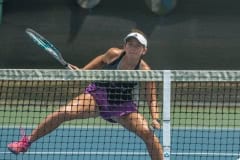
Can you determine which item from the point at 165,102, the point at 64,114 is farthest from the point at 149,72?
the point at 64,114

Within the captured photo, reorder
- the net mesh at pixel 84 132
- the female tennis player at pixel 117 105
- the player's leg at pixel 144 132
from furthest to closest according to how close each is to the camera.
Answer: the female tennis player at pixel 117 105 → the player's leg at pixel 144 132 → the net mesh at pixel 84 132

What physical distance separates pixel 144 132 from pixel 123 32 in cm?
634

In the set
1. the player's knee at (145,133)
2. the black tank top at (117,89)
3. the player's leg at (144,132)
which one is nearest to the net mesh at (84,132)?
the black tank top at (117,89)

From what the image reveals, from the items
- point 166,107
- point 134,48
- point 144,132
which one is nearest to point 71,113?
point 144,132

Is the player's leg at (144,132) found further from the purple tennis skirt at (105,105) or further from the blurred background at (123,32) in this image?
the blurred background at (123,32)

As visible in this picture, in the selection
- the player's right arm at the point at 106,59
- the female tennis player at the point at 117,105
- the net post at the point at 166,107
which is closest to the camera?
the net post at the point at 166,107

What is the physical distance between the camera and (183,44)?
11180 millimetres

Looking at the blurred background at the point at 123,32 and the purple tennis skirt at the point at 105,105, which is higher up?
the purple tennis skirt at the point at 105,105

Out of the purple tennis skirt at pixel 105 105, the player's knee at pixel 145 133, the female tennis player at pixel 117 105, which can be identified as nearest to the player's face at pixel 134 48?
the female tennis player at pixel 117 105

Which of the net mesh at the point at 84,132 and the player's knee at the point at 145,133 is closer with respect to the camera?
the net mesh at the point at 84,132

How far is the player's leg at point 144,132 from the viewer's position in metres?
4.92

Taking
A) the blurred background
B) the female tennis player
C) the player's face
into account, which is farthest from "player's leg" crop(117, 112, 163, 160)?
the blurred background

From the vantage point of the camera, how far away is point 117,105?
5.16m

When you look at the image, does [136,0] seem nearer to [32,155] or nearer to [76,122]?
[76,122]
